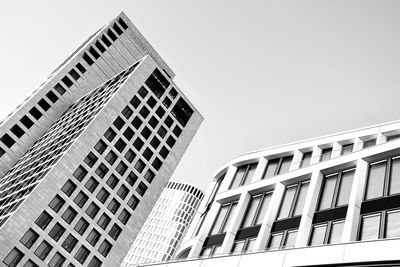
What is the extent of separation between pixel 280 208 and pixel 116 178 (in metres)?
33.0

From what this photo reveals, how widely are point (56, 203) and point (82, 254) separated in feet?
22.4

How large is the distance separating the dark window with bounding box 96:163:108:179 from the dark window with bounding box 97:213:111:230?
4922 mm

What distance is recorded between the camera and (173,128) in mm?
66750

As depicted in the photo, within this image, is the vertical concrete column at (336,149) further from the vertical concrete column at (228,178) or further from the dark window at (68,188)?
the dark window at (68,188)

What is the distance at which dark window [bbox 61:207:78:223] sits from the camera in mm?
48734

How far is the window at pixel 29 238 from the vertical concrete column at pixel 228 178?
2381 cm

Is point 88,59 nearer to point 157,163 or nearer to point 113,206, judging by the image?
point 157,163

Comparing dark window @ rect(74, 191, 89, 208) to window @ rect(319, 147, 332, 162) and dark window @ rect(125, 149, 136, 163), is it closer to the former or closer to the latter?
dark window @ rect(125, 149, 136, 163)

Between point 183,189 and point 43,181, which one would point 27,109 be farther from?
point 183,189

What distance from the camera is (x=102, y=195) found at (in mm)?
53281

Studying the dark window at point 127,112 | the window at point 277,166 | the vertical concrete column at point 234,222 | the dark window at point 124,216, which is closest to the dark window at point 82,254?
the dark window at point 124,216

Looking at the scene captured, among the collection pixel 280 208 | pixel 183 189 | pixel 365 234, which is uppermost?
pixel 183 189

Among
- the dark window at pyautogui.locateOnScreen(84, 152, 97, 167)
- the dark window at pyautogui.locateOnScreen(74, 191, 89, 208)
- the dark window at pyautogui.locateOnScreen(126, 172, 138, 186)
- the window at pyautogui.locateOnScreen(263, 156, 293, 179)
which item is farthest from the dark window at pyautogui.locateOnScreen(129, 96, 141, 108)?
the window at pyautogui.locateOnScreen(263, 156, 293, 179)

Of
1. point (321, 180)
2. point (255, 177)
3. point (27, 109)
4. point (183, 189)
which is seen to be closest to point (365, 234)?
point (321, 180)
